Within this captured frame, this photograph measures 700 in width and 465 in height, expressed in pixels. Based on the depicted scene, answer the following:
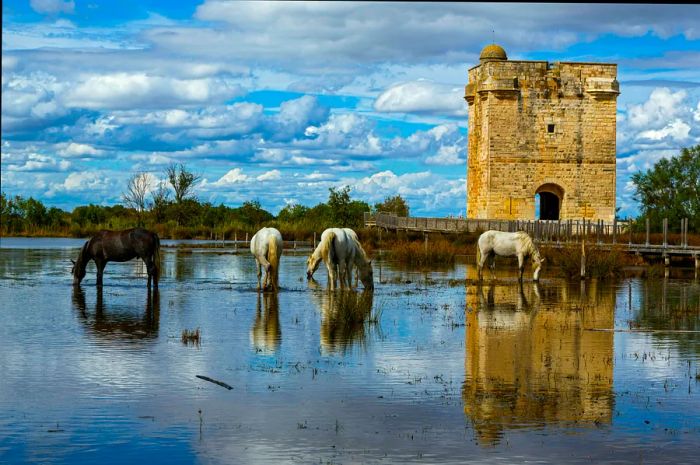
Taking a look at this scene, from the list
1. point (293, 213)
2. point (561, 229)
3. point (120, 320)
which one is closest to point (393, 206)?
point (293, 213)

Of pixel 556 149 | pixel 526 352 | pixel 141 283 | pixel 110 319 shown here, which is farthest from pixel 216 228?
pixel 526 352

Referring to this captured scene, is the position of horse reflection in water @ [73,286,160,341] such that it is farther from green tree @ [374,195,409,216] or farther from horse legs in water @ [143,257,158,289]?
green tree @ [374,195,409,216]

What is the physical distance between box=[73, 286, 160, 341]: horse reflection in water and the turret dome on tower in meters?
31.9

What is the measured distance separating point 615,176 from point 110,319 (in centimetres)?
3601

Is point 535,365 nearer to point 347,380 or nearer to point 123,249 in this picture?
point 347,380

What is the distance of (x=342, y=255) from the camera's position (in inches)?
821

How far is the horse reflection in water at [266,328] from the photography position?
13.2m

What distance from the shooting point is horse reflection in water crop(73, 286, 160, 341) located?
46.4ft

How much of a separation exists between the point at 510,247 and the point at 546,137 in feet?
72.7

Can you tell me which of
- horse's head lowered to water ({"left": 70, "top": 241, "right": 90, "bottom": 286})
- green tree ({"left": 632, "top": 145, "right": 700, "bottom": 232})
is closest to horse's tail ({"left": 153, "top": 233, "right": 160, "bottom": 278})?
horse's head lowered to water ({"left": 70, "top": 241, "right": 90, "bottom": 286})

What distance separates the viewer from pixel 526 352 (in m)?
12.7

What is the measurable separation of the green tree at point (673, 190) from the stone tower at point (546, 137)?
9.55 feet

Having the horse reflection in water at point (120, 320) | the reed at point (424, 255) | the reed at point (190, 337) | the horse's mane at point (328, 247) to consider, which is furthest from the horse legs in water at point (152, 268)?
the reed at point (424, 255)

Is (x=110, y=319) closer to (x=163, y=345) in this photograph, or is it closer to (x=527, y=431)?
(x=163, y=345)
